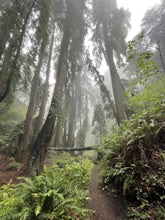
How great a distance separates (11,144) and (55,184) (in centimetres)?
749

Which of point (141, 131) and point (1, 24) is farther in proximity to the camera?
point (1, 24)

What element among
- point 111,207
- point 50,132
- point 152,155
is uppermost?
point 50,132

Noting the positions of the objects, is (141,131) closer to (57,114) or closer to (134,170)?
(134,170)

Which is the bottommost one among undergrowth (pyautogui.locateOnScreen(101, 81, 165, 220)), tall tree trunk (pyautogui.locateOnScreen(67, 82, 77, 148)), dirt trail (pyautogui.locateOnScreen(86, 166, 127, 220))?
dirt trail (pyautogui.locateOnScreen(86, 166, 127, 220))

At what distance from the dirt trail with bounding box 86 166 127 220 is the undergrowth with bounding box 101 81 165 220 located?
0.18 meters

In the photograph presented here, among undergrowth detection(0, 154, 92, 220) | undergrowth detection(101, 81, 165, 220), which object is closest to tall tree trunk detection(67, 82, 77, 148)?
undergrowth detection(101, 81, 165, 220)

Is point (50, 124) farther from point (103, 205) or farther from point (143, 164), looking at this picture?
point (143, 164)

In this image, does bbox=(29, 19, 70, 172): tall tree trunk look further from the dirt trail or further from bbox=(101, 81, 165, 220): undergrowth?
the dirt trail

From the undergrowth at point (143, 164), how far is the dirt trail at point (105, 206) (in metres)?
0.18

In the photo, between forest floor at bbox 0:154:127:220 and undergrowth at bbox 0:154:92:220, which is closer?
undergrowth at bbox 0:154:92:220

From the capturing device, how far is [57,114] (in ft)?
24.0

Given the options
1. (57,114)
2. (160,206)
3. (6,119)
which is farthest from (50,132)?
(6,119)

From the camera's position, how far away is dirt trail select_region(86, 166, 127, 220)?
304 cm

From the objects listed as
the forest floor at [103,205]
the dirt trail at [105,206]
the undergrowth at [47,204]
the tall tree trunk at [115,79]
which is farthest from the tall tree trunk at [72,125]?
the undergrowth at [47,204]
